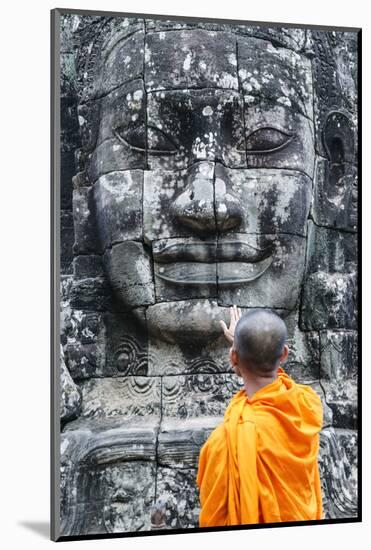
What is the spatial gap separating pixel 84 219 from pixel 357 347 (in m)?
2.13

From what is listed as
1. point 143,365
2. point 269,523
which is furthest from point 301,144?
point 269,523

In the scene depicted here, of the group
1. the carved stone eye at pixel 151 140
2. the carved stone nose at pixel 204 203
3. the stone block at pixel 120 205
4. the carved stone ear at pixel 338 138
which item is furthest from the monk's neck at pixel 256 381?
the carved stone ear at pixel 338 138

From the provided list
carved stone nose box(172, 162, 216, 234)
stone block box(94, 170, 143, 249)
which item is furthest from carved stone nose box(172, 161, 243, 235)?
stone block box(94, 170, 143, 249)

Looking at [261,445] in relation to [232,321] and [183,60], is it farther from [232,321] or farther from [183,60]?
[183,60]

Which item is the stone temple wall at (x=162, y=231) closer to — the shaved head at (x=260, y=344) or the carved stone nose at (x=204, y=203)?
the carved stone nose at (x=204, y=203)

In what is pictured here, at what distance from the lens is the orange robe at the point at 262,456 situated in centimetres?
748

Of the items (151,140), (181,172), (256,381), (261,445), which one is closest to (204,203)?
(181,172)

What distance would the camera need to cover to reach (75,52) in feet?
27.5

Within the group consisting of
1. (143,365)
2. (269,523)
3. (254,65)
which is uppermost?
(254,65)

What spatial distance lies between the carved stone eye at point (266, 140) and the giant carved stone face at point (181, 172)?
2cm

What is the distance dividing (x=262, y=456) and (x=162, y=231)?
1764mm

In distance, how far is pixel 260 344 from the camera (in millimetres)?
7656

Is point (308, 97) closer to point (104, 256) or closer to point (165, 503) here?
point (104, 256)

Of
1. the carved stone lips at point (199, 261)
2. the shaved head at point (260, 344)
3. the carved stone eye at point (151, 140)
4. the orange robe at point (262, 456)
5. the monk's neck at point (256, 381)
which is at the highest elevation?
the carved stone eye at point (151, 140)
